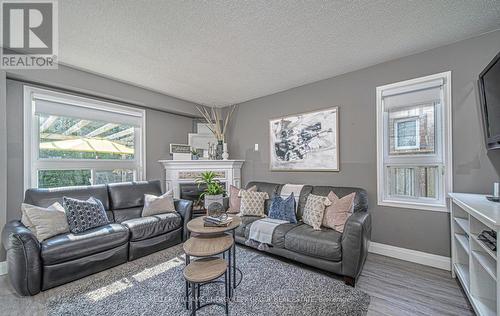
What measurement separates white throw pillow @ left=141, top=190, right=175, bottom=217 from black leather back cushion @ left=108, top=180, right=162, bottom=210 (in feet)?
0.52

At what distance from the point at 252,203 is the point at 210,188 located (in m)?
0.96

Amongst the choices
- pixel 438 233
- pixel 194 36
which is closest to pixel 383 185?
pixel 438 233

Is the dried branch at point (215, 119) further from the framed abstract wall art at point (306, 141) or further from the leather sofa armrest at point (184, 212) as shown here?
the leather sofa armrest at point (184, 212)

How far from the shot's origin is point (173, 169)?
3.99m

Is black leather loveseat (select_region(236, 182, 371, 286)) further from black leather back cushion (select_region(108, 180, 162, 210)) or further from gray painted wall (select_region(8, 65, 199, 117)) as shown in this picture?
gray painted wall (select_region(8, 65, 199, 117))

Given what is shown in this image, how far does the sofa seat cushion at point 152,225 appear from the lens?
265 centimetres

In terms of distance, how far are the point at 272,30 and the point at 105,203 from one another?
10.1ft

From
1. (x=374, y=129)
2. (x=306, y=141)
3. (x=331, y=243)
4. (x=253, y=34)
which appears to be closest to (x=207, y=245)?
(x=331, y=243)

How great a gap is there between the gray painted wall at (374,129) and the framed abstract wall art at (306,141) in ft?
0.34

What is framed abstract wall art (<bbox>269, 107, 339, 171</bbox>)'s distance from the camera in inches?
127

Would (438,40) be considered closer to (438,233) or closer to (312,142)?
(312,142)

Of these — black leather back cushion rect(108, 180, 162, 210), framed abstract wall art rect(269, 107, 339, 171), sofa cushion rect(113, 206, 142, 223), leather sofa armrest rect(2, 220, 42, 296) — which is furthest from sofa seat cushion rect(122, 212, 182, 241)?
framed abstract wall art rect(269, 107, 339, 171)

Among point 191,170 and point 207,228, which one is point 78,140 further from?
point 207,228

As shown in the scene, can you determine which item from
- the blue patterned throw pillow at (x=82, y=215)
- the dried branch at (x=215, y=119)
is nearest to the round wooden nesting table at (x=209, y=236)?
the blue patterned throw pillow at (x=82, y=215)
